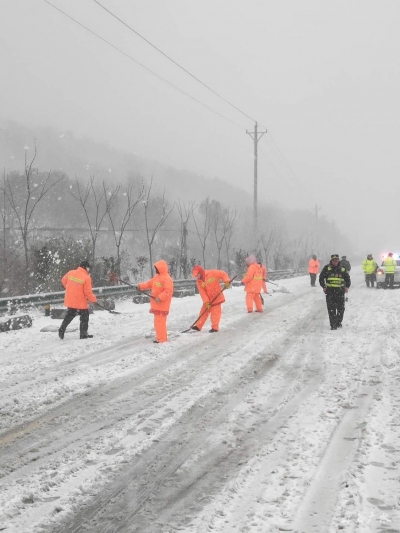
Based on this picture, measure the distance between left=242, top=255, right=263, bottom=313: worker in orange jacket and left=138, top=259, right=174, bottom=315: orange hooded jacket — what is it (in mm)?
4133

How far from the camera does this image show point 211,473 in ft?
12.9

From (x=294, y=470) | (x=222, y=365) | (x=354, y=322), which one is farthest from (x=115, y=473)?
(x=354, y=322)

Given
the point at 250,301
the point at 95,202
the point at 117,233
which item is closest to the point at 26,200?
the point at 95,202

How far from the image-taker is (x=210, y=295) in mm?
11367

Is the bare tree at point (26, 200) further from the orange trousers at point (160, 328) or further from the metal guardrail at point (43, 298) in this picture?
the orange trousers at point (160, 328)

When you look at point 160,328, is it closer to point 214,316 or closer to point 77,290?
point 214,316

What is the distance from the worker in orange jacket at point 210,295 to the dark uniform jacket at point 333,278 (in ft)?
7.36

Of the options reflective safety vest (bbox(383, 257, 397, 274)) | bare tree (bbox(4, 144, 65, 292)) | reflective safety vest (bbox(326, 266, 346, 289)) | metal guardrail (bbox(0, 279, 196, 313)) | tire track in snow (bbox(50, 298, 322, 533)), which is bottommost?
tire track in snow (bbox(50, 298, 322, 533))

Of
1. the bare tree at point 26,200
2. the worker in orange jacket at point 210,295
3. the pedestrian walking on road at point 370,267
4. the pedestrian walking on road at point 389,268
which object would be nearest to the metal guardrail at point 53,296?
the bare tree at point 26,200

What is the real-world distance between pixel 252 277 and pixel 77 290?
5457 mm

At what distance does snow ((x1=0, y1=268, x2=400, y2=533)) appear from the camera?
3.34m

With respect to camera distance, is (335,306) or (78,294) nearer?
(78,294)

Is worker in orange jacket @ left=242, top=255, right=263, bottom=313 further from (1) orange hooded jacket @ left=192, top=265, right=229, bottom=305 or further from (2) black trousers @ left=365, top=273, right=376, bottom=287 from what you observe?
(2) black trousers @ left=365, top=273, right=376, bottom=287

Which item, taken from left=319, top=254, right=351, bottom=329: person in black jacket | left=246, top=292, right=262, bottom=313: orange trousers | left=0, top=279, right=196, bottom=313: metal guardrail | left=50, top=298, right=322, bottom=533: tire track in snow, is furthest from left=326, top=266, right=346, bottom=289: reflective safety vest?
left=0, top=279, right=196, bottom=313: metal guardrail
